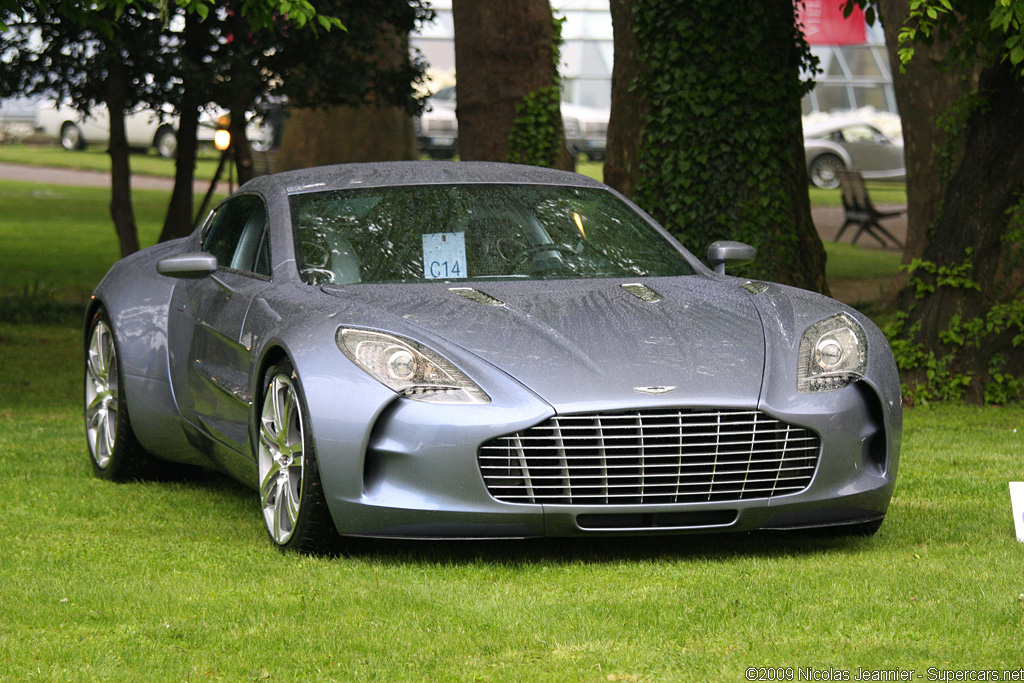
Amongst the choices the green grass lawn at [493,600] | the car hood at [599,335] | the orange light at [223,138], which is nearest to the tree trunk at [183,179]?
the orange light at [223,138]

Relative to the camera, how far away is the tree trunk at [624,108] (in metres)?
11.6

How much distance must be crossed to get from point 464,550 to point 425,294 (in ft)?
3.00

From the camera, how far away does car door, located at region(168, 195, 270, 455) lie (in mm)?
6016

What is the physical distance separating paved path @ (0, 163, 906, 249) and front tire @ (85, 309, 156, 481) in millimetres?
20642

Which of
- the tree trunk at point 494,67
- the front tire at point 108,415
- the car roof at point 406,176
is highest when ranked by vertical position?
the tree trunk at point 494,67

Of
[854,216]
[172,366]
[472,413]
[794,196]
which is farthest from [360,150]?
[472,413]

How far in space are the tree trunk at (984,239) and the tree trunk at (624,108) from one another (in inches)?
99.8

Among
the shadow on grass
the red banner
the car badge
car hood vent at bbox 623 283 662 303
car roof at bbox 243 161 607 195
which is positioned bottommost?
the shadow on grass

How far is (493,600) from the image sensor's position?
4.65 metres

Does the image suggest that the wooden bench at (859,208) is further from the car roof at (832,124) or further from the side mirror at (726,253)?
the side mirror at (726,253)

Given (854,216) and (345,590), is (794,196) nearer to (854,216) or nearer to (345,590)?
(345,590)

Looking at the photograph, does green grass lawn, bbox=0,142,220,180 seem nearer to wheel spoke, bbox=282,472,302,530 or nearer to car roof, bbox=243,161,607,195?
car roof, bbox=243,161,607,195

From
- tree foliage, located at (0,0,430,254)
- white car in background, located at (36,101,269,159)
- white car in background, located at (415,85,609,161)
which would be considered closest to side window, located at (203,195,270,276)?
tree foliage, located at (0,0,430,254)

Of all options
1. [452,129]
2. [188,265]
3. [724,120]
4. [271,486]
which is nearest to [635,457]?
[271,486]
